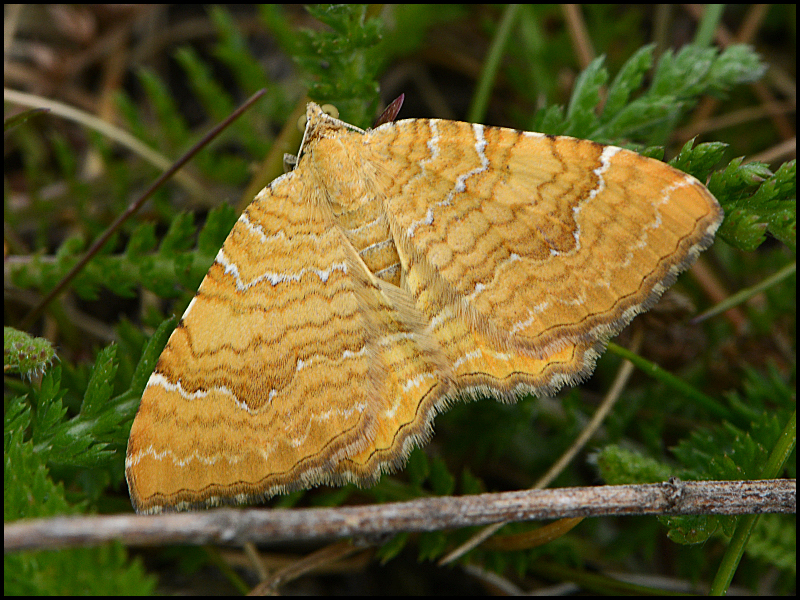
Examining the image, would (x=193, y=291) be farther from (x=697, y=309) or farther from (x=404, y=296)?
(x=697, y=309)

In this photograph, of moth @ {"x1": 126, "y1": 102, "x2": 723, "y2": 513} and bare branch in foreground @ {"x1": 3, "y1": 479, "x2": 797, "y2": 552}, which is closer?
bare branch in foreground @ {"x1": 3, "y1": 479, "x2": 797, "y2": 552}

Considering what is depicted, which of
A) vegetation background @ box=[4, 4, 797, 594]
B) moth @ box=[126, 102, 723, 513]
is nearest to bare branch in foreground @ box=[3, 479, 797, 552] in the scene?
vegetation background @ box=[4, 4, 797, 594]

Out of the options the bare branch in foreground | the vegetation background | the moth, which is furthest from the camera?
the vegetation background

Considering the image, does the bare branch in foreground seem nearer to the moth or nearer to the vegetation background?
the vegetation background

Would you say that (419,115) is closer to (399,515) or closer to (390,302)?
(390,302)

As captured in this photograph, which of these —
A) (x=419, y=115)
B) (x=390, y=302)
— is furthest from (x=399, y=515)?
(x=419, y=115)

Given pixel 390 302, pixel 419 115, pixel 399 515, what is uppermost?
pixel 419 115

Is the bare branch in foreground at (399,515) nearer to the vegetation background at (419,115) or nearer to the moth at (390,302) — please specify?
the vegetation background at (419,115)
